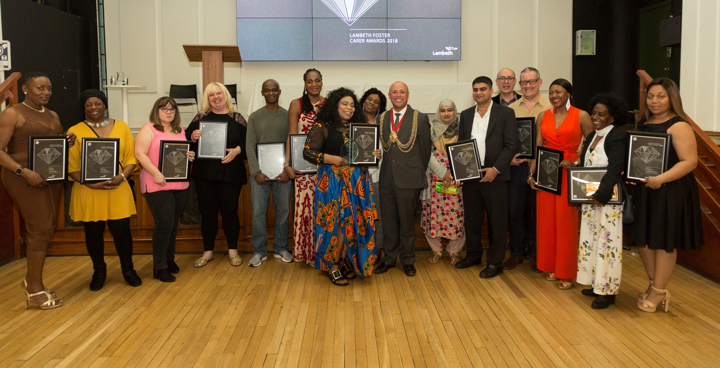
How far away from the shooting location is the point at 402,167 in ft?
13.2

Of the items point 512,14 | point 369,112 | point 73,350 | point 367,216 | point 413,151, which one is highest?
point 512,14

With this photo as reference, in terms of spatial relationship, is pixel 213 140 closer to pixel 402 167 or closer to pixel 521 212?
pixel 402 167

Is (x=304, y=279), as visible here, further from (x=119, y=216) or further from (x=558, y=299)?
(x=558, y=299)

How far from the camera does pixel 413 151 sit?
4.04 meters

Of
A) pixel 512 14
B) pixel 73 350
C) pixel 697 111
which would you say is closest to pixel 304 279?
pixel 73 350

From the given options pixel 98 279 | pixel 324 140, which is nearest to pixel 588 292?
pixel 324 140

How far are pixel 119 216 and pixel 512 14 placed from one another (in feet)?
23.5

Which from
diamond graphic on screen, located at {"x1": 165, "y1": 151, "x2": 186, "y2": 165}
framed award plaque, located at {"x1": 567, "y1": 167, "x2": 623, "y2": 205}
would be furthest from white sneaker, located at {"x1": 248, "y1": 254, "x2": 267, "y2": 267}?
framed award plaque, located at {"x1": 567, "y1": 167, "x2": 623, "y2": 205}

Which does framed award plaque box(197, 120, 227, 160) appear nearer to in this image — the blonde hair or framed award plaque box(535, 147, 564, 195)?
the blonde hair

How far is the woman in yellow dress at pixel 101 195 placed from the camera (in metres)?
3.64

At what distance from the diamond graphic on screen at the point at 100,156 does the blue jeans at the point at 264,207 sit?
4.07ft

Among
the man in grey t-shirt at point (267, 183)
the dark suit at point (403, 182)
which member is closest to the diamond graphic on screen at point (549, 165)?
the dark suit at point (403, 182)

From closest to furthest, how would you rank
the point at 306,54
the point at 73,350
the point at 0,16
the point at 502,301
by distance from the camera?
the point at 73,350
the point at 502,301
the point at 0,16
the point at 306,54

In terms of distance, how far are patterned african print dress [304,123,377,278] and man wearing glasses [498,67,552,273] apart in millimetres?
1223
